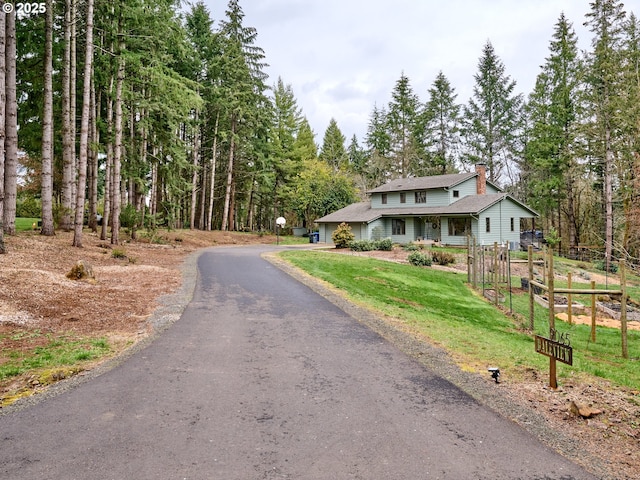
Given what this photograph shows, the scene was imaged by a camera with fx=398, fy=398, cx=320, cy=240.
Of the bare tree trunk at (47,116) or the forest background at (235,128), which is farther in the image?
the forest background at (235,128)

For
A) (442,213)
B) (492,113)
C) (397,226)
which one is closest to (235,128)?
(397,226)

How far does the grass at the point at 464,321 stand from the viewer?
7.12 m

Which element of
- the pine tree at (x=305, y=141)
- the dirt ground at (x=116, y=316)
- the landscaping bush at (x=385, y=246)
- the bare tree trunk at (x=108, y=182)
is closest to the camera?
the dirt ground at (x=116, y=316)

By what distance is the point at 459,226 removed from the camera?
33.7m

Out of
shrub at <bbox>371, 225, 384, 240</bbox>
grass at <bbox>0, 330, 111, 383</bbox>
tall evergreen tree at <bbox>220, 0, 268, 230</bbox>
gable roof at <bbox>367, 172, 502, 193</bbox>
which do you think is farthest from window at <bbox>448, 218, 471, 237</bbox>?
grass at <bbox>0, 330, 111, 383</bbox>

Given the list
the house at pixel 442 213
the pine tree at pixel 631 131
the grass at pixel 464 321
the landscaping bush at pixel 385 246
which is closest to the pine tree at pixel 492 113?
the house at pixel 442 213

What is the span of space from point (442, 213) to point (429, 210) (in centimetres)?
→ 178

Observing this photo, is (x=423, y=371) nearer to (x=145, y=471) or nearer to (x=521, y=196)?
(x=145, y=471)

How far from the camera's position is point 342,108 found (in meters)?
69.5

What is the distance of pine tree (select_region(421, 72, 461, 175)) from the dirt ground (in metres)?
39.5

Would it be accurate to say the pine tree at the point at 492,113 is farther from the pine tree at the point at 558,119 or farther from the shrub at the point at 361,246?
the shrub at the point at 361,246

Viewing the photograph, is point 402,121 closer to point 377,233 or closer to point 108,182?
point 377,233

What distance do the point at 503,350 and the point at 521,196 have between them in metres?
45.5

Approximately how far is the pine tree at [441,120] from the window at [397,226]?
15377mm
